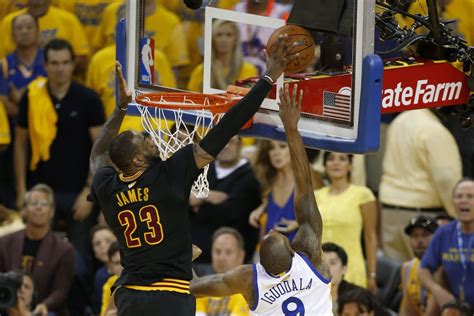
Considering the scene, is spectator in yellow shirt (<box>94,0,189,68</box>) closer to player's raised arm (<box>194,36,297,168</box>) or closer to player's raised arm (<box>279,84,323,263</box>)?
player's raised arm (<box>279,84,323,263</box>)

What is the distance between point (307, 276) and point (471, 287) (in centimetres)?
304

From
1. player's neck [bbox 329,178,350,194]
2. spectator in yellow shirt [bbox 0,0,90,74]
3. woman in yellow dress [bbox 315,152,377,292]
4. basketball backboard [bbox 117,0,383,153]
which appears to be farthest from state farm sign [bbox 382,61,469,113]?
spectator in yellow shirt [bbox 0,0,90,74]

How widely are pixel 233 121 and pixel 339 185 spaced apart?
4.11m

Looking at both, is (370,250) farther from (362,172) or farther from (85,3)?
(85,3)

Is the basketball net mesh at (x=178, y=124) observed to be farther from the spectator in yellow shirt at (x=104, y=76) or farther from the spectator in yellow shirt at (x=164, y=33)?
the spectator in yellow shirt at (x=104, y=76)

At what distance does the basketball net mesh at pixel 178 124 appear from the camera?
333 inches

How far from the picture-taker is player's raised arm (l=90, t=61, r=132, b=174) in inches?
336

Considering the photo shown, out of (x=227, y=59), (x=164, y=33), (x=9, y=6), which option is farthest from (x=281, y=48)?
(x=9, y=6)

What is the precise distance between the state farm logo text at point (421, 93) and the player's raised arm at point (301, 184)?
26.2 inches

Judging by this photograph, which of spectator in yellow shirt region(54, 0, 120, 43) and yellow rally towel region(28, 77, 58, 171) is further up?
spectator in yellow shirt region(54, 0, 120, 43)

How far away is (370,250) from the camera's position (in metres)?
11.4

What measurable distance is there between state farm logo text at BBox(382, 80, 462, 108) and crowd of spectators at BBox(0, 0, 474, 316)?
80.2 inches

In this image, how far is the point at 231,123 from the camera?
7.45 m

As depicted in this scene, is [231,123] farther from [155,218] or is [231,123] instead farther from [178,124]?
[178,124]
